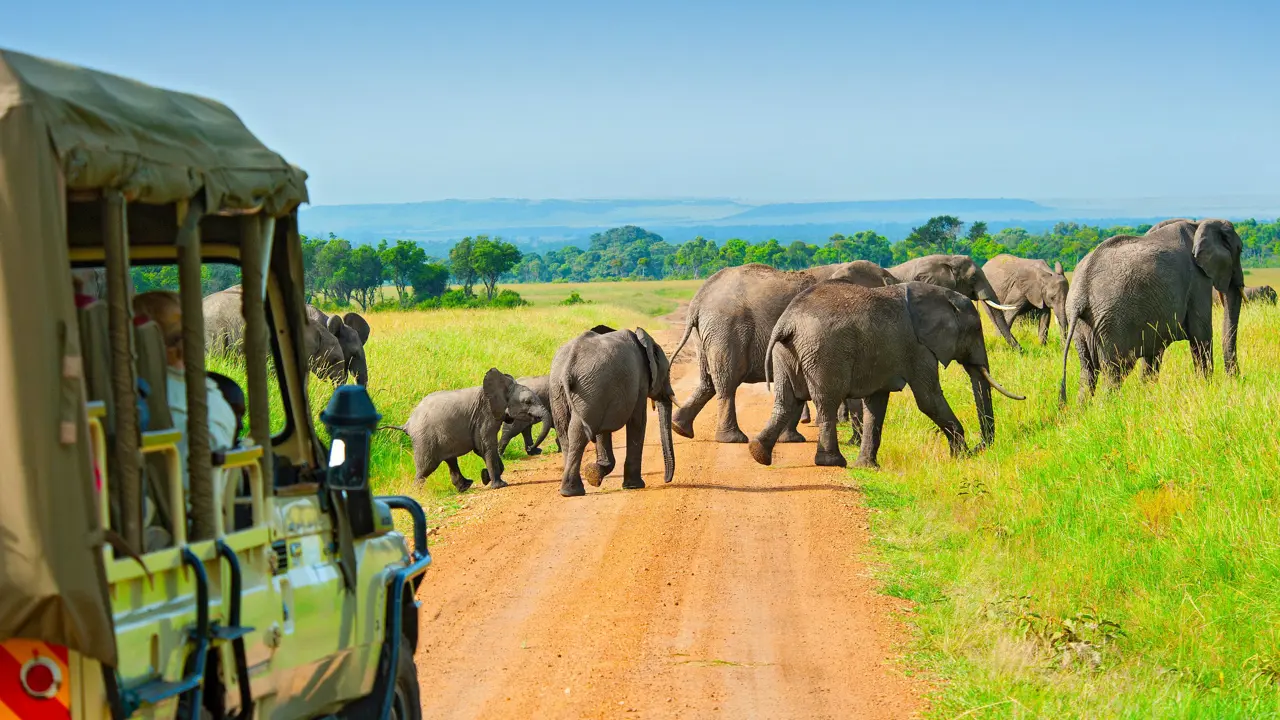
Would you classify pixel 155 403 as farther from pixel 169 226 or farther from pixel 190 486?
pixel 169 226

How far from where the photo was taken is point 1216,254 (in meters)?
17.0

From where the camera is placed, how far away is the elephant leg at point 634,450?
12.9 m

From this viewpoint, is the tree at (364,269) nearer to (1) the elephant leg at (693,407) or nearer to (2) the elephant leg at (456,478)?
(1) the elephant leg at (693,407)

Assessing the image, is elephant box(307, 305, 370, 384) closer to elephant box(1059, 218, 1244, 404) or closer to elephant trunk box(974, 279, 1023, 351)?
elephant box(1059, 218, 1244, 404)

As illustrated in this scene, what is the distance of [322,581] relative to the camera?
180 inches

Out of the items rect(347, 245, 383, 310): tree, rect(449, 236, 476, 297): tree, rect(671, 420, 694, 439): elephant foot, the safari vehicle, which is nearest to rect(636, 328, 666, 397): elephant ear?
rect(671, 420, 694, 439): elephant foot

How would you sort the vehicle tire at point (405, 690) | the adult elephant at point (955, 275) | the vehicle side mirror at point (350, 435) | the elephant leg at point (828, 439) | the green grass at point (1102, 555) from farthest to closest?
the adult elephant at point (955, 275) → the elephant leg at point (828, 439) → the green grass at point (1102, 555) → the vehicle tire at point (405, 690) → the vehicle side mirror at point (350, 435)

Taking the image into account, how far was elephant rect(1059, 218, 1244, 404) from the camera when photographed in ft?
54.5

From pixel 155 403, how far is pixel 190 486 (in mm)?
249

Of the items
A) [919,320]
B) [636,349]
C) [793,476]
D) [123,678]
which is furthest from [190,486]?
[919,320]

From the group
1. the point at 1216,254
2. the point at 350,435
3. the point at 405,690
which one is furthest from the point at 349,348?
the point at 350,435

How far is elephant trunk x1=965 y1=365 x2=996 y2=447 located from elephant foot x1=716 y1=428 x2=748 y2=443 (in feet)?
9.29

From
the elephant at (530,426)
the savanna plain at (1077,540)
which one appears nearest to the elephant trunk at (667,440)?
the savanna plain at (1077,540)

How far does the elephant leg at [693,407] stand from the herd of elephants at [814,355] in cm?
2
